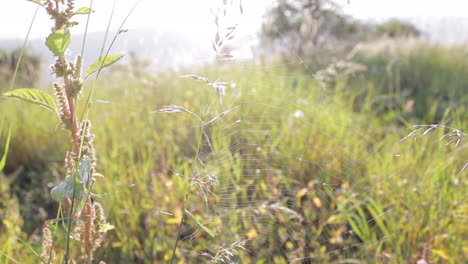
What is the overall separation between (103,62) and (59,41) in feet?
0.31

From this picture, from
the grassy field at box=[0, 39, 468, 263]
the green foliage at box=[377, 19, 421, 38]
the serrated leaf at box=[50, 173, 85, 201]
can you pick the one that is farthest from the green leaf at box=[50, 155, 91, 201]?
the green foliage at box=[377, 19, 421, 38]

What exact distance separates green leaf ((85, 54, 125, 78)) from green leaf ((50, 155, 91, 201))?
6.9 inches

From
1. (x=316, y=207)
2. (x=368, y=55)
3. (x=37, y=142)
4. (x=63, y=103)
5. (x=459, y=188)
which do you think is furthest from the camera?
(x=368, y=55)

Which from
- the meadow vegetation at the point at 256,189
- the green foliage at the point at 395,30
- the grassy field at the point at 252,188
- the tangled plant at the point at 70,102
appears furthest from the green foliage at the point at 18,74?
the green foliage at the point at 395,30

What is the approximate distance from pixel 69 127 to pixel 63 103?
0.17ft

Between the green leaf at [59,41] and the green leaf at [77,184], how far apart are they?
0.67 ft

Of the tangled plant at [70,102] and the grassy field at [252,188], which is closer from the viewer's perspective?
the tangled plant at [70,102]

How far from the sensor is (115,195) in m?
2.10

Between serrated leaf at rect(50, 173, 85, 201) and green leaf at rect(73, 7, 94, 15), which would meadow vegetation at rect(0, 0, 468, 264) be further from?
green leaf at rect(73, 7, 94, 15)

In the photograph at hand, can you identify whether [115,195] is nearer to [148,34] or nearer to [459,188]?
[148,34]

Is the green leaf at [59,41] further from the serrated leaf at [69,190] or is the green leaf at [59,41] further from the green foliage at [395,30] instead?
the green foliage at [395,30]

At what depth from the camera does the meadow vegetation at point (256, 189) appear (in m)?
1.61

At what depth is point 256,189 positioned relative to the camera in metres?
1.35

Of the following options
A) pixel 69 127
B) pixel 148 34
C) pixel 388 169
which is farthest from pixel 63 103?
pixel 388 169
